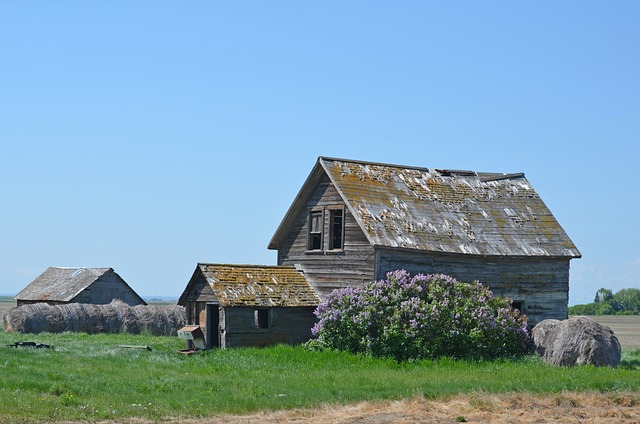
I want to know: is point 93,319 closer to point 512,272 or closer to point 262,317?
point 262,317

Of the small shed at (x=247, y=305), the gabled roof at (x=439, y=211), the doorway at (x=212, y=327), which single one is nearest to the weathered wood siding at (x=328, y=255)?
the gabled roof at (x=439, y=211)

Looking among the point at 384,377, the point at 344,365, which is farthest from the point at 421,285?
the point at 384,377

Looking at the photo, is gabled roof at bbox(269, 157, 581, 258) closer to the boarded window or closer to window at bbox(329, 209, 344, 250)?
window at bbox(329, 209, 344, 250)

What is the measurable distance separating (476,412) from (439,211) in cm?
1685

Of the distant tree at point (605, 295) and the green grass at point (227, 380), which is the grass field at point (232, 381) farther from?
the distant tree at point (605, 295)

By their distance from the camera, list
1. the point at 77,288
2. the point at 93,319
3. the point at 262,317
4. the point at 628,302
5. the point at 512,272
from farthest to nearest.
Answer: the point at 628,302
the point at 77,288
the point at 93,319
the point at 512,272
the point at 262,317

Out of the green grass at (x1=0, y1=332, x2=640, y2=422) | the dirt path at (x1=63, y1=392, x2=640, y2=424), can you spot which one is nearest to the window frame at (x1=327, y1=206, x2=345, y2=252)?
the green grass at (x1=0, y1=332, x2=640, y2=422)

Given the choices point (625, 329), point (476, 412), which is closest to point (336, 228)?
point (476, 412)

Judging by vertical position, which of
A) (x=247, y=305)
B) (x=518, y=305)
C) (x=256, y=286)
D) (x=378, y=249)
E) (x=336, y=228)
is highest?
(x=336, y=228)

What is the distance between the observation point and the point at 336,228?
117 feet

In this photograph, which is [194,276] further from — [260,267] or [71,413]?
[71,413]

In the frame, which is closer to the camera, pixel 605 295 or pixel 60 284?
pixel 60 284

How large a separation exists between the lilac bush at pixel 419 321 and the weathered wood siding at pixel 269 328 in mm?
1914

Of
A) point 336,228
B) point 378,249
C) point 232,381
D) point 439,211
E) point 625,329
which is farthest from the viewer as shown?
point 625,329
